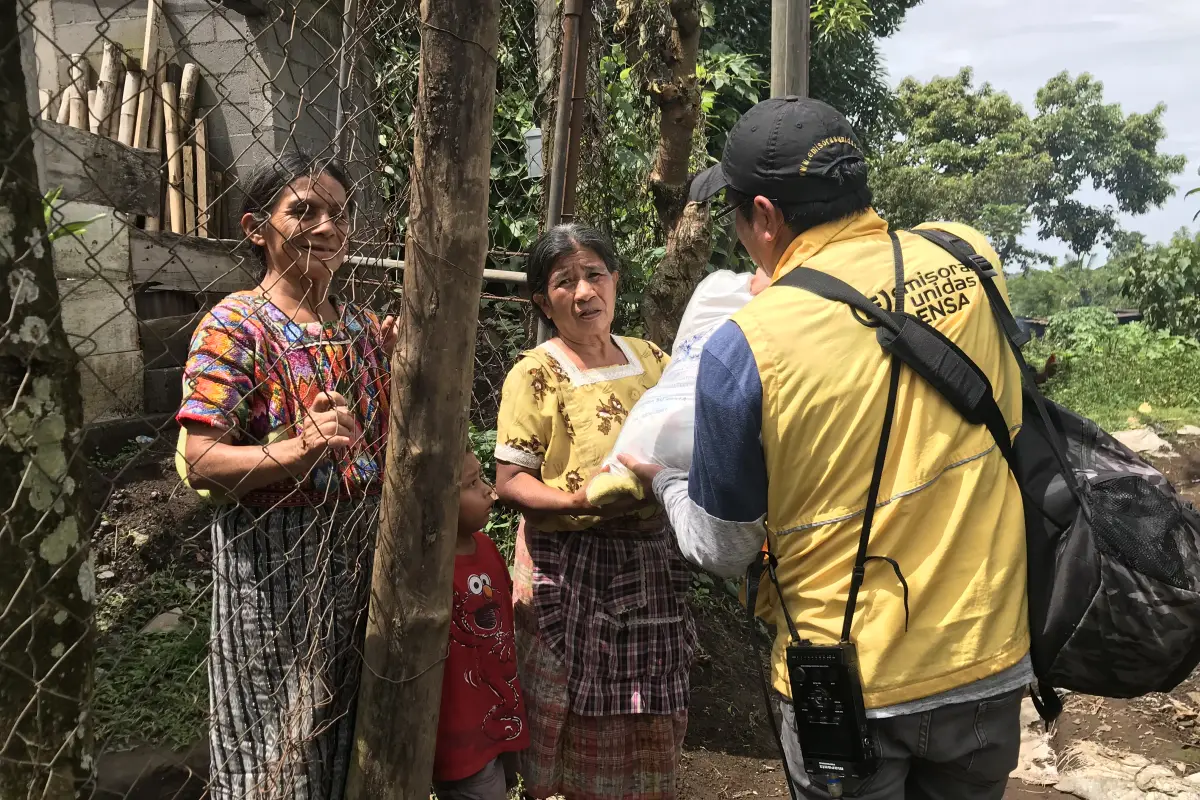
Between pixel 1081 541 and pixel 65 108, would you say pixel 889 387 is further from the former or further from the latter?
pixel 65 108

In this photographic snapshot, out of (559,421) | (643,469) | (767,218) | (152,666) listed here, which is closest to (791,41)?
(559,421)

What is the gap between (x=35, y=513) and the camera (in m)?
1.59

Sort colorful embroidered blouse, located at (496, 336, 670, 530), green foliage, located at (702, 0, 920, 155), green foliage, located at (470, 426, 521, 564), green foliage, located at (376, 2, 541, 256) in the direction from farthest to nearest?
green foliage, located at (702, 0, 920, 155) → green foliage, located at (470, 426, 521, 564) → green foliage, located at (376, 2, 541, 256) → colorful embroidered blouse, located at (496, 336, 670, 530)

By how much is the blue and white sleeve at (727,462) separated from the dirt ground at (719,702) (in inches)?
80.1

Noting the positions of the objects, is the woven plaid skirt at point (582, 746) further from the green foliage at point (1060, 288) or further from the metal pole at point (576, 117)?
the green foliage at point (1060, 288)

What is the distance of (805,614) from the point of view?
4.98 feet

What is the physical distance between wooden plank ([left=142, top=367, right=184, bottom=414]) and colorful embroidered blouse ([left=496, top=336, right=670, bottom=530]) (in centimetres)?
308

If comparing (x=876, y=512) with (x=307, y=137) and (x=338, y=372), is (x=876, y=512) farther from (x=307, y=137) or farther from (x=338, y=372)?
(x=307, y=137)

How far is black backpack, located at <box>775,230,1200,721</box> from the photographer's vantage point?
1452 mm

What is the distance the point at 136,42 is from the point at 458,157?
5234mm

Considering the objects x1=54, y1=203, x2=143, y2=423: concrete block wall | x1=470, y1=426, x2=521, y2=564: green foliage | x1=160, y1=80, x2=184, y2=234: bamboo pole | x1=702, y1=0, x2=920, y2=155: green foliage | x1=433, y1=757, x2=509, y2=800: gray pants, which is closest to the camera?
x1=433, y1=757, x2=509, y2=800: gray pants

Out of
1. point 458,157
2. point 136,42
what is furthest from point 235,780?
point 136,42

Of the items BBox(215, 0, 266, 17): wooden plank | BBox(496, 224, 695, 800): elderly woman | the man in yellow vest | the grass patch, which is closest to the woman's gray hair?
BBox(496, 224, 695, 800): elderly woman

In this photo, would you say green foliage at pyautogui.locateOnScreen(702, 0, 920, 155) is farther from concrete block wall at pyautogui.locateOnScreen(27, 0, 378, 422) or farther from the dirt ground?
the dirt ground
